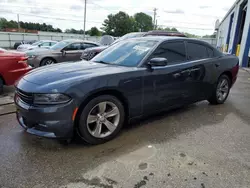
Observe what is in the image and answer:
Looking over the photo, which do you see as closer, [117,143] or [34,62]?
[117,143]

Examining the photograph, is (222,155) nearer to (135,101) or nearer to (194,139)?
(194,139)

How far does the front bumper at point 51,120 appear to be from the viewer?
2.69m

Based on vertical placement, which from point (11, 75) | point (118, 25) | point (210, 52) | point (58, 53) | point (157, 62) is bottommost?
point (11, 75)

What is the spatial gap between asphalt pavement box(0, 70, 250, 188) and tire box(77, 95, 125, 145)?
0.14 metres

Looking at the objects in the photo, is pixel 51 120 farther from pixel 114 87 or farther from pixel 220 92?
pixel 220 92

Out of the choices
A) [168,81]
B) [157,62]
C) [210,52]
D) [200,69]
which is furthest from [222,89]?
[157,62]

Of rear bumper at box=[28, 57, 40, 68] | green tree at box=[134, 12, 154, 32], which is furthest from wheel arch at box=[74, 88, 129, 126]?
green tree at box=[134, 12, 154, 32]

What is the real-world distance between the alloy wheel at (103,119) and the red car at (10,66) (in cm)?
353

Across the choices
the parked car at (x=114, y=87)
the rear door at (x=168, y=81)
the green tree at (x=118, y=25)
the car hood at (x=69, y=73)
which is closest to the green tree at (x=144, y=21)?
the green tree at (x=118, y=25)

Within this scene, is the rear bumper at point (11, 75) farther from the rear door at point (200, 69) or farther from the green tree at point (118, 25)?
the green tree at point (118, 25)

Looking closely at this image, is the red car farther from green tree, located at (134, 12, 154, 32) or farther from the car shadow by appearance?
green tree, located at (134, 12, 154, 32)

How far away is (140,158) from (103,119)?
764mm

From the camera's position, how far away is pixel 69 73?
3.07 m

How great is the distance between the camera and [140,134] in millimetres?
3504
